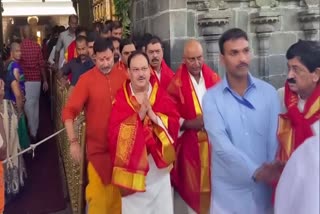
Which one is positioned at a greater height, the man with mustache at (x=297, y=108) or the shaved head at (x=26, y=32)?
the shaved head at (x=26, y=32)

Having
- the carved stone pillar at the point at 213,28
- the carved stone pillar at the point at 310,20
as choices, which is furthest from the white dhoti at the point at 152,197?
the carved stone pillar at the point at 310,20

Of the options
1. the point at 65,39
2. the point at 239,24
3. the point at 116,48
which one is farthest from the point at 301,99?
the point at 65,39

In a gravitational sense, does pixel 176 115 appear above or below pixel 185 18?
below

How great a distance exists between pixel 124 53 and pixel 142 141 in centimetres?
152

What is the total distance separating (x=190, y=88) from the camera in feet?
16.3

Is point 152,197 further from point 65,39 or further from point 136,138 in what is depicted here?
point 65,39

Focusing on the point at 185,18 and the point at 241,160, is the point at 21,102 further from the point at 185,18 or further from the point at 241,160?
the point at 241,160

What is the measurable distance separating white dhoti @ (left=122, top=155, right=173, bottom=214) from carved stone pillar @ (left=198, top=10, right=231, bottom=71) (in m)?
2.49

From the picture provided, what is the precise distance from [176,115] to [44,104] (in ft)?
27.6

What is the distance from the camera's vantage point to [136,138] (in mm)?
4406

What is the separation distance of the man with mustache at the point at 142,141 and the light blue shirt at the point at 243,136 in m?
0.94

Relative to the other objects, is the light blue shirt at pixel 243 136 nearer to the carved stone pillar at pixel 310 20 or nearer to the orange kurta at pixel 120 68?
the orange kurta at pixel 120 68

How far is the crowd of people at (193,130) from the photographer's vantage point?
3252 mm

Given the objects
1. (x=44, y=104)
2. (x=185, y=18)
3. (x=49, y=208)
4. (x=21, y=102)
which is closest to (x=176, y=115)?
(x=185, y=18)
